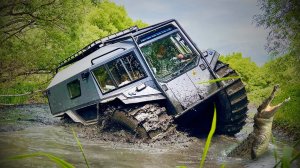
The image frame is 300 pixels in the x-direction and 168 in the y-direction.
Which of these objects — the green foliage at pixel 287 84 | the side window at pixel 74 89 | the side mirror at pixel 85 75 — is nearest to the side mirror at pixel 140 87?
the side mirror at pixel 85 75

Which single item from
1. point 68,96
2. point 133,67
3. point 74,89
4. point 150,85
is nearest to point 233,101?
point 150,85

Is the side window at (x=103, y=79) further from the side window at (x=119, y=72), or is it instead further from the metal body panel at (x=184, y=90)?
the metal body panel at (x=184, y=90)

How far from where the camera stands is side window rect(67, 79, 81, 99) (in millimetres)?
9270

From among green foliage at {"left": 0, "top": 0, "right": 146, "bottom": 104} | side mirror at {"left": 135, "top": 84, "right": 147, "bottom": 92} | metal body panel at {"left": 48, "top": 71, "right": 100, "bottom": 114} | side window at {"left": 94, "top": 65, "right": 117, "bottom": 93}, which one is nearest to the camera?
side mirror at {"left": 135, "top": 84, "right": 147, "bottom": 92}

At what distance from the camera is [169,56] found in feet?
26.8

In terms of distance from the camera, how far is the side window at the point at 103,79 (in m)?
8.37

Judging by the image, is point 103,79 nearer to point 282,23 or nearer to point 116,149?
point 116,149

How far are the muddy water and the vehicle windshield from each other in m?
1.48

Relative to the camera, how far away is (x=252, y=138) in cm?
608

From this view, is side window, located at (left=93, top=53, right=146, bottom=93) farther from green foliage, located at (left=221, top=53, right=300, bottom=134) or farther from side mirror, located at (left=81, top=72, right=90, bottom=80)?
green foliage, located at (left=221, top=53, right=300, bottom=134)

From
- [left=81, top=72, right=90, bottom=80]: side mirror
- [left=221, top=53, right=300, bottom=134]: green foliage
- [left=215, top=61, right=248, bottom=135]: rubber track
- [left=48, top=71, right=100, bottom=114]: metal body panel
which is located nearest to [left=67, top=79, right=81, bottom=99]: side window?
[left=48, top=71, right=100, bottom=114]: metal body panel

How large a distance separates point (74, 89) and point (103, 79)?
1.48 m

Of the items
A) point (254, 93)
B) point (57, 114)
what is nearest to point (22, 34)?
point (57, 114)

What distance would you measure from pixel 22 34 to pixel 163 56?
8.88 m
